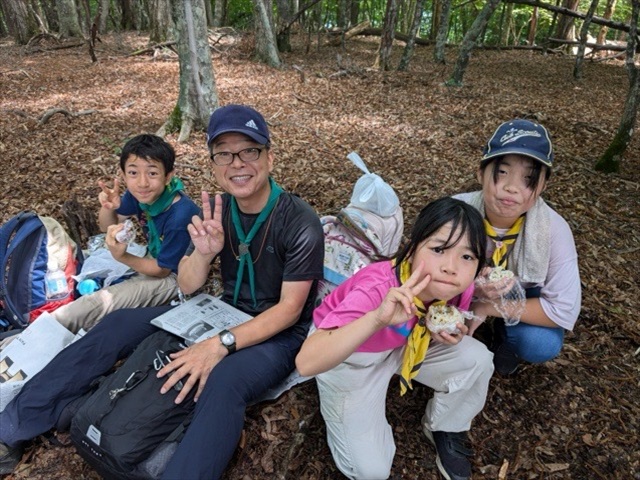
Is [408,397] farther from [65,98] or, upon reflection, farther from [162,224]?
[65,98]

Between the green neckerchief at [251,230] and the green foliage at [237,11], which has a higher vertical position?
the green foliage at [237,11]

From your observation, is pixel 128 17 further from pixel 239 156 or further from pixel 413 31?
pixel 239 156

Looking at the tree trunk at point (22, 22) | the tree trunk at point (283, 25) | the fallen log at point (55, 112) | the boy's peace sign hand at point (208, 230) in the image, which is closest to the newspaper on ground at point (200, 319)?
the boy's peace sign hand at point (208, 230)

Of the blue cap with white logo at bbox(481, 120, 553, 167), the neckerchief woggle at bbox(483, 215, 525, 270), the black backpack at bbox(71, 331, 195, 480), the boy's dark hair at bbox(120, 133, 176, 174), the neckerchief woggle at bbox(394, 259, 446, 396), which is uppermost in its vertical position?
the blue cap with white logo at bbox(481, 120, 553, 167)

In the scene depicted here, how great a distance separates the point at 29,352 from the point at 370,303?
228 centimetres

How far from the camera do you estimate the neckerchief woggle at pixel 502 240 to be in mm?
2445

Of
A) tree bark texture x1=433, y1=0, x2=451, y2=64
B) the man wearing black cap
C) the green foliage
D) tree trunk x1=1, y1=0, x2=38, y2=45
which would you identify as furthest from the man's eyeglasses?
the green foliage

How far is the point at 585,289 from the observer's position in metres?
3.70

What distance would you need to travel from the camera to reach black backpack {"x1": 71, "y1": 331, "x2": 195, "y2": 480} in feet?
6.76

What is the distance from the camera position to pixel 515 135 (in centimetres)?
227

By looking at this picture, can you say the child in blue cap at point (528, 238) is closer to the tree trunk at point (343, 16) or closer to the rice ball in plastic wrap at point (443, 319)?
the rice ball in plastic wrap at point (443, 319)

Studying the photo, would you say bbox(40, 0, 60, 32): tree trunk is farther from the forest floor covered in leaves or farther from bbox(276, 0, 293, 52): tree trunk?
bbox(276, 0, 293, 52): tree trunk

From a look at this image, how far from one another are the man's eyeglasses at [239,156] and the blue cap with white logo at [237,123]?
71 mm

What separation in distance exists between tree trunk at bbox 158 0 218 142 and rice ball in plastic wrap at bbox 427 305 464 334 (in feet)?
18.5
